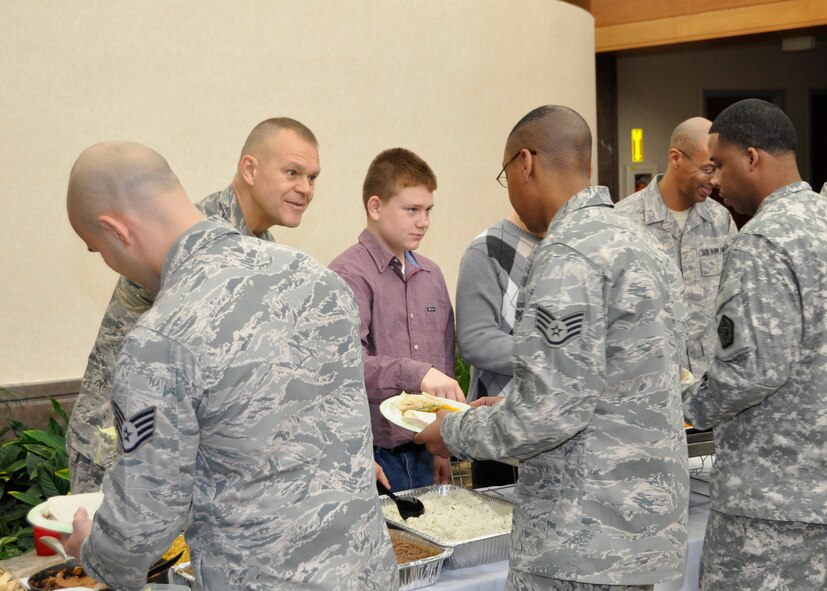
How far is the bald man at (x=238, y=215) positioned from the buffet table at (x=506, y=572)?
91 cm

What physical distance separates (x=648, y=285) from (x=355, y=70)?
13.9 ft

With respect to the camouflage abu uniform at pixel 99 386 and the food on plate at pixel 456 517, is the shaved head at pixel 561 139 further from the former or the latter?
the camouflage abu uniform at pixel 99 386

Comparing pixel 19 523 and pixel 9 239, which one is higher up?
pixel 9 239

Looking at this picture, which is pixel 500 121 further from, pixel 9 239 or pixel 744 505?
pixel 744 505

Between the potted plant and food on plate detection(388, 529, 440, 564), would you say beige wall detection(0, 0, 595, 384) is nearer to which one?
the potted plant

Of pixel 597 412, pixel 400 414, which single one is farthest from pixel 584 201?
pixel 400 414

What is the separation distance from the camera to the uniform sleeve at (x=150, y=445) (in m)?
1.22

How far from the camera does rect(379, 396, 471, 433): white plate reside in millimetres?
2064

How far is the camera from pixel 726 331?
207 cm

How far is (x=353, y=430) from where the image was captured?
4.60 feet

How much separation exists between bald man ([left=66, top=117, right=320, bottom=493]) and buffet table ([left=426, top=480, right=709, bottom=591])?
91cm

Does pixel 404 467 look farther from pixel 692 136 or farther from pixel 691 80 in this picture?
pixel 691 80

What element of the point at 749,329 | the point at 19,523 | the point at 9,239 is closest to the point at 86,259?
the point at 9,239

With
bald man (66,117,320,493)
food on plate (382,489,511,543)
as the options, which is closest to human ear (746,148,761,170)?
food on plate (382,489,511,543)
